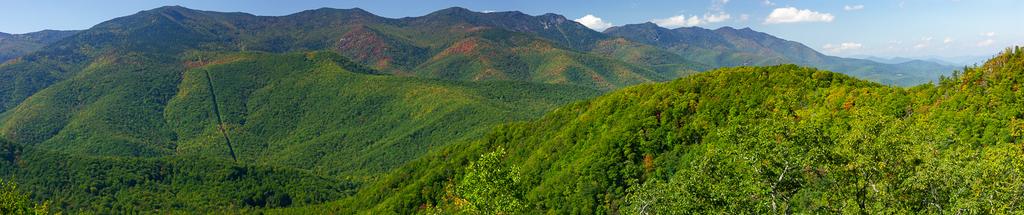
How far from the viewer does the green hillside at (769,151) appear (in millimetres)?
25625

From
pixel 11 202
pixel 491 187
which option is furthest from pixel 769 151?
pixel 11 202

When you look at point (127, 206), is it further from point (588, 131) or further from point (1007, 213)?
point (1007, 213)

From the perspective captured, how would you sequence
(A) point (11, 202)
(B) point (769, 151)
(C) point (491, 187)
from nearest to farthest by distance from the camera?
(B) point (769, 151) → (C) point (491, 187) → (A) point (11, 202)

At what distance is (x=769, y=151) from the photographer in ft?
89.1

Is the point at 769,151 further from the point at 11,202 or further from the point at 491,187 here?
the point at 11,202

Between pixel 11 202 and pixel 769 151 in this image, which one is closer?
pixel 769 151

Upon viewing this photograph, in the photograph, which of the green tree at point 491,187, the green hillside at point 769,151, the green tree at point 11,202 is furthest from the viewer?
the green tree at point 11,202

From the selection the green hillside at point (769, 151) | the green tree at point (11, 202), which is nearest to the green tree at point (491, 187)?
the green hillside at point (769, 151)

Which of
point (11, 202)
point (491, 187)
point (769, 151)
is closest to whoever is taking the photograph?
point (769, 151)

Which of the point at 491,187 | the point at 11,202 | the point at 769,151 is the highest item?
the point at 769,151

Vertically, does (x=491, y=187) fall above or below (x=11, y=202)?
above

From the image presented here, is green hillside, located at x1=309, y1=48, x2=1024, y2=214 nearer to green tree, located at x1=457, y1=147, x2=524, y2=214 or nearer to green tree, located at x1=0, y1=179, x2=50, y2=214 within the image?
green tree, located at x1=457, y1=147, x2=524, y2=214

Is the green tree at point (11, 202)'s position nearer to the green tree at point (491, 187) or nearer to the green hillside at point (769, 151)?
the green hillside at point (769, 151)

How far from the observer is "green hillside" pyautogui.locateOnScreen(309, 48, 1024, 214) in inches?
1009
